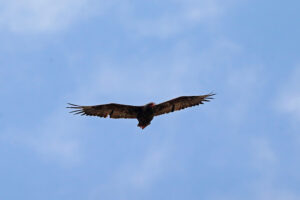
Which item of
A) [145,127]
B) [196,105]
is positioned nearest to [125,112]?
[145,127]

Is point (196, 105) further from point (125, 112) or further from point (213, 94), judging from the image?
point (125, 112)

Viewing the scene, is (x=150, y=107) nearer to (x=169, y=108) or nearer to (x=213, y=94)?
(x=169, y=108)

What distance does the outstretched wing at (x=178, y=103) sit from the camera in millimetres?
28578

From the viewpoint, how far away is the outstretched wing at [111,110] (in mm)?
28016

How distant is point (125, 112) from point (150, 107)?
129 cm

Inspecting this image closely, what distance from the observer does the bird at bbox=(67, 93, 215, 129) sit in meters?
28.1

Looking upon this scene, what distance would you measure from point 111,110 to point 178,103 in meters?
3.36

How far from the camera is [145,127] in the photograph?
28.3 meters

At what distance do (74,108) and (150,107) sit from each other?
3.68 metres

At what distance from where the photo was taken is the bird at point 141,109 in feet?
92.2

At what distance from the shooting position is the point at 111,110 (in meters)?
28.4

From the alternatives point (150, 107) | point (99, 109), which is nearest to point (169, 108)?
point (150, 107)

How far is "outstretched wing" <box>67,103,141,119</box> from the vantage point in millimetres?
28016

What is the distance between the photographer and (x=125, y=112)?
2852cm
